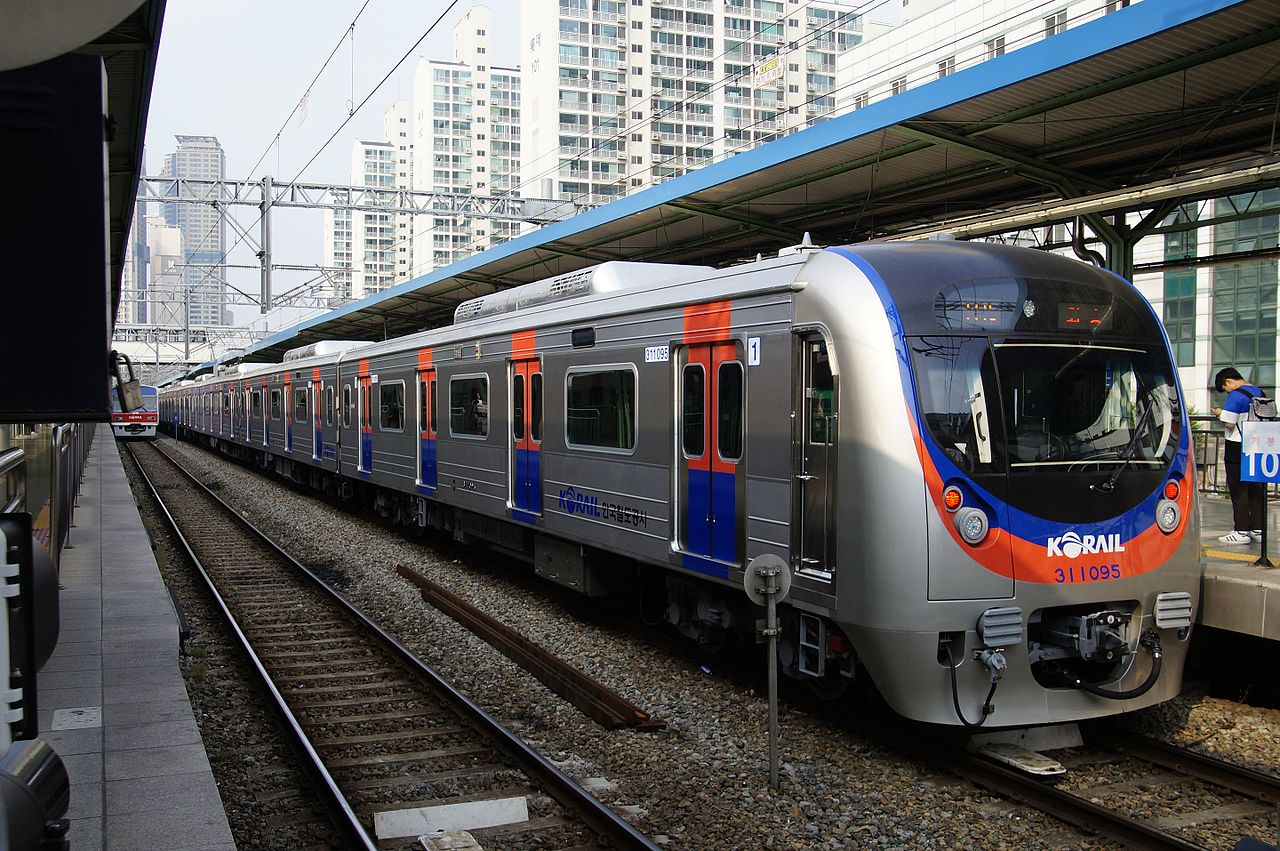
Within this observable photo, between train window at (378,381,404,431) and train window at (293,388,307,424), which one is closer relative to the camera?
train window at (378,381,404,431)

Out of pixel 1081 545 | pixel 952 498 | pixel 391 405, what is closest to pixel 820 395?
pixel 952 498

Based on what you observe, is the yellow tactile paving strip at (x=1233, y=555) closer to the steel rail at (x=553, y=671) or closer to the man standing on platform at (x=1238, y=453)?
the man standing on platform at (x=1238, y=453)

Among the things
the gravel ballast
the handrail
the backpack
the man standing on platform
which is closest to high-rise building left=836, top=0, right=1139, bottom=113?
the man standing on platform

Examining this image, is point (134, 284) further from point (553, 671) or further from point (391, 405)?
point (553, 671)

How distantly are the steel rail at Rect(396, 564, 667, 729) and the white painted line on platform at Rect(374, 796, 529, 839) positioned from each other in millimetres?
1346

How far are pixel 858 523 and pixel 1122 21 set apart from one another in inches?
162

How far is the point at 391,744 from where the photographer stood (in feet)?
21.4

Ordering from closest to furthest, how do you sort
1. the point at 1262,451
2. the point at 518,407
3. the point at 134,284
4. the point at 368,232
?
the point at 1262,451 < the point at 518,407 < the point at 134,284 < the point at 368,232

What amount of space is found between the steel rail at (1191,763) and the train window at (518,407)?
19.8ft

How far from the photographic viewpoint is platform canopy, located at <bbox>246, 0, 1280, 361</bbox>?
7328 mm

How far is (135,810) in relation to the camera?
15.8 ft

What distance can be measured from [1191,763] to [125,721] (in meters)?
6.00

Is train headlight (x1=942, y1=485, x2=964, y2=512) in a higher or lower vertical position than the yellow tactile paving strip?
higher

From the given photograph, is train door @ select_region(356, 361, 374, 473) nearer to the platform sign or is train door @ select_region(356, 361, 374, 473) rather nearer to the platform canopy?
the platform canopy
